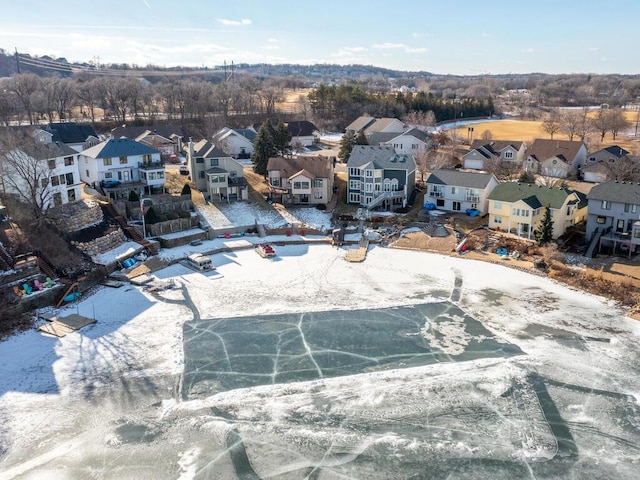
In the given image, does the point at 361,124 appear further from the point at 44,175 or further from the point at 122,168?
the point at 44,175

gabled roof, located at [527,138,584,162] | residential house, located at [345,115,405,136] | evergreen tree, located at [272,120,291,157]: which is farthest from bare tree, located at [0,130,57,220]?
gabled roof, located at [527,138,584,162]

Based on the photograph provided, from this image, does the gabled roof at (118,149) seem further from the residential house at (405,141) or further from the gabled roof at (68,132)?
the residential house at (405,141)

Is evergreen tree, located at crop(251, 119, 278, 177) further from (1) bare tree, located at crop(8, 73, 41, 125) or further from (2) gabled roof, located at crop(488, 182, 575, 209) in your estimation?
(1) bare tree, located at crop(8, 73, 41, 125)

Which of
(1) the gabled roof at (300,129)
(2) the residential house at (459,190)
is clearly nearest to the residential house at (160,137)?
(1) the gabled roof at (300,129)

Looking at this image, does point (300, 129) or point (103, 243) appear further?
point (300, 129)

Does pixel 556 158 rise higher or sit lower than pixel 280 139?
lower

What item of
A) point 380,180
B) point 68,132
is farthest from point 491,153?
point 68,132

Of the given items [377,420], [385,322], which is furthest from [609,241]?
[377,420]

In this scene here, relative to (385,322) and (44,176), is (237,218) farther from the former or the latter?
(385,322)
